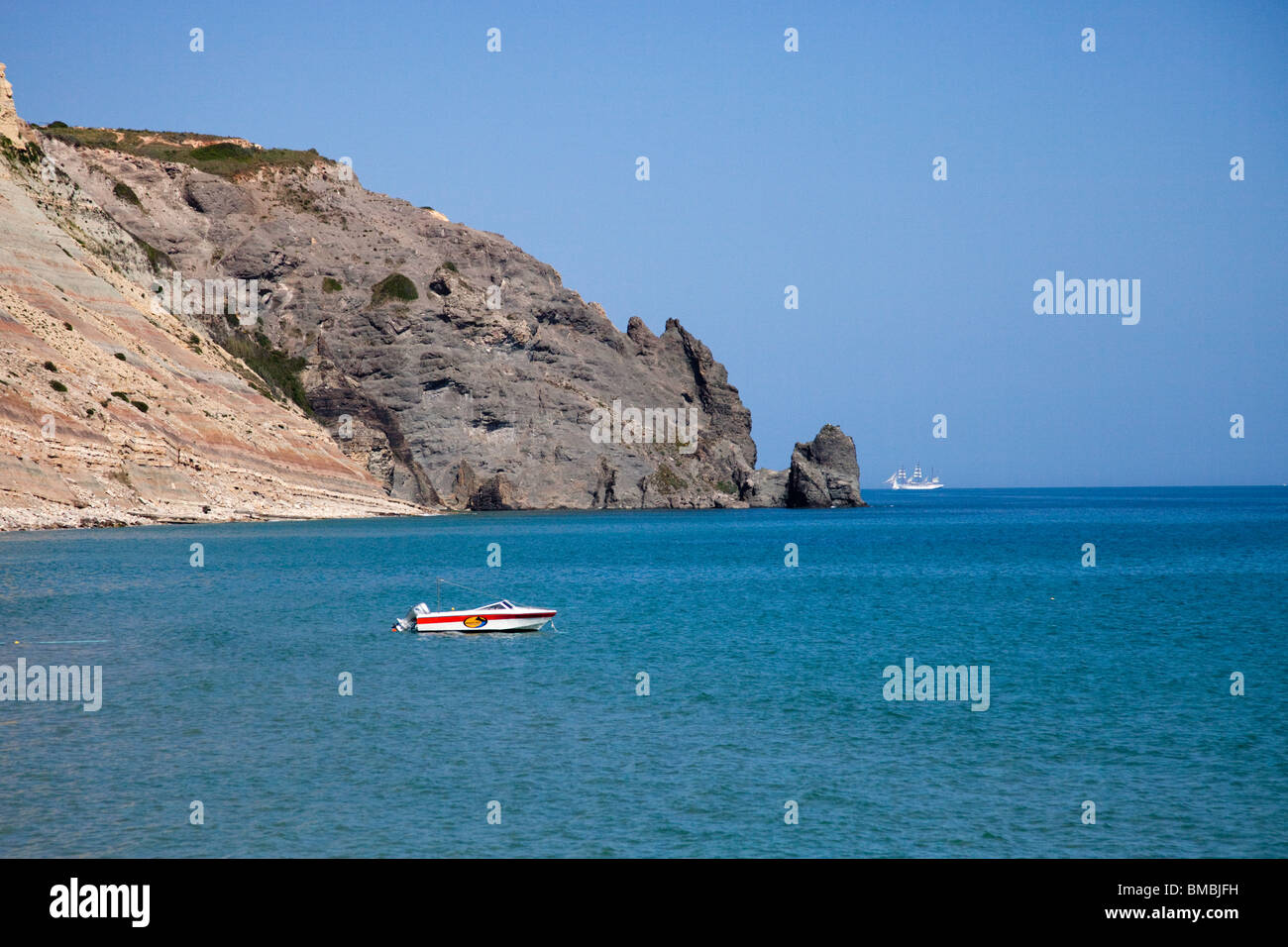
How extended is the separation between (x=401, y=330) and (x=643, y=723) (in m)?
143

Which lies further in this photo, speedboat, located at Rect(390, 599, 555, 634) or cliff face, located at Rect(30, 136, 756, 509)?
cliff face, located at Rect(30, 136, 756, 509)

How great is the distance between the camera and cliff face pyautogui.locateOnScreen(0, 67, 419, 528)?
9631cm

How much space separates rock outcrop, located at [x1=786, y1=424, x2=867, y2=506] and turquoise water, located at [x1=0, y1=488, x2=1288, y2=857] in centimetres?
12780

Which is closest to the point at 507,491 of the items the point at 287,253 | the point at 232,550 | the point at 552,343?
the point at 552,343

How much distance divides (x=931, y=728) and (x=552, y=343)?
504 feet

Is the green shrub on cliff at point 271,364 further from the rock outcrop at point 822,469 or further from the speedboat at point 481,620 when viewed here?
the speedboat at point 481,620

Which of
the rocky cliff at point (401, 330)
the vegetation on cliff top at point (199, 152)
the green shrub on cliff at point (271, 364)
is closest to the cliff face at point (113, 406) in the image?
the rocky cliff at point (401, 330)

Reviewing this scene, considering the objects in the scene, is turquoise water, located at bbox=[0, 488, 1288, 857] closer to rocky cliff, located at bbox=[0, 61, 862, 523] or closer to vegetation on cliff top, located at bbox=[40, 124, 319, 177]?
rocky cliff, located at bbox=[0, 61, 862, 523]

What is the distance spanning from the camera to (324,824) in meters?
19.1

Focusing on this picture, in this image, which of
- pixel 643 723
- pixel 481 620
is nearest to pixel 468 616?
pixel 481 620

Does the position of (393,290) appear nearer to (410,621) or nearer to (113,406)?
(113,406)

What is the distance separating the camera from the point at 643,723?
2742 cm

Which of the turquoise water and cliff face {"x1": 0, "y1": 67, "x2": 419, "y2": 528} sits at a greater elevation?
cliff face {"x1": 0, "y1": 67, "x2": 419, "y2": 528}

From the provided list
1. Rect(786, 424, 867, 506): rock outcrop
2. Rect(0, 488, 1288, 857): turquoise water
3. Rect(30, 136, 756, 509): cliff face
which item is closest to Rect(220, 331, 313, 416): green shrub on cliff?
Rect(30, 136, 756, 509): cliff face
